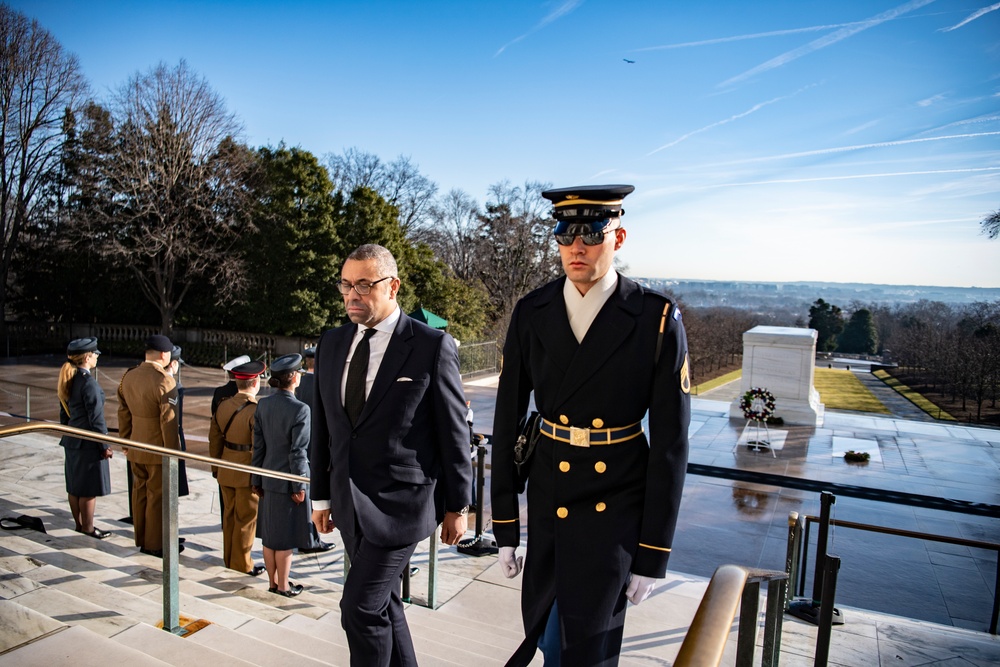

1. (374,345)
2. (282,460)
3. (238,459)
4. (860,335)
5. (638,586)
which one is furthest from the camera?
(860,335)

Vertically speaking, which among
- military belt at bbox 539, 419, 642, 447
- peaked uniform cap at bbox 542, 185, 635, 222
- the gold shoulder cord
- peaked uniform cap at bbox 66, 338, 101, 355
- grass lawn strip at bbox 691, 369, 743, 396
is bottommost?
grass lawn strip at bbox 691, 369, 743, 396

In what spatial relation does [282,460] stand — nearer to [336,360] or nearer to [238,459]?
[238,459]

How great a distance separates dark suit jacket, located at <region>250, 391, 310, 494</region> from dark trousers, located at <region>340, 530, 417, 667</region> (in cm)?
232

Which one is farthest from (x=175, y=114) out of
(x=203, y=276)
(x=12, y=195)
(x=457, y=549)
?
(x=457, y=549)

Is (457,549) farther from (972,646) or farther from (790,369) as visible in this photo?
(790,369)

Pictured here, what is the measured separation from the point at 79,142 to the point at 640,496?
29464mm

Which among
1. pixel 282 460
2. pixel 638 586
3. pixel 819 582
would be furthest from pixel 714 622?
pixel 819 582

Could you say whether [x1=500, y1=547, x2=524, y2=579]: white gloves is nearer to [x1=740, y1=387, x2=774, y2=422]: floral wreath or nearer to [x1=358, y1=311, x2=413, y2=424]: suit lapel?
[x1=358, y1=311, x2=413, y2=424]: suit lapel

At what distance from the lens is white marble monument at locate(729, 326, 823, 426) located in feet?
47.3

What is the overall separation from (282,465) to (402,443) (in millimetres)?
2621

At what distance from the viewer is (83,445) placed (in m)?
6.02

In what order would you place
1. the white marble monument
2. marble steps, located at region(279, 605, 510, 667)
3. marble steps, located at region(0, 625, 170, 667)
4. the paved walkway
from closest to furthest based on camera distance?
marble steps, located at region(0, 625, 170, 667)
marble steps, located at region(279, 605, 510, 667)
the paved walkway
the white marble monument

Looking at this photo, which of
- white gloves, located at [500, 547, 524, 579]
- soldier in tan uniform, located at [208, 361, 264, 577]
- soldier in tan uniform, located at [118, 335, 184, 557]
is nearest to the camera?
white gloves, located at [500, 547, 524, 579]

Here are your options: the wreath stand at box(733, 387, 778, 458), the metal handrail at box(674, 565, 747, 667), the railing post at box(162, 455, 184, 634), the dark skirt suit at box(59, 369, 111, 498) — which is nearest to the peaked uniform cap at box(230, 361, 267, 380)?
the dark skirt suit at box(59, 369, 111, 498)
